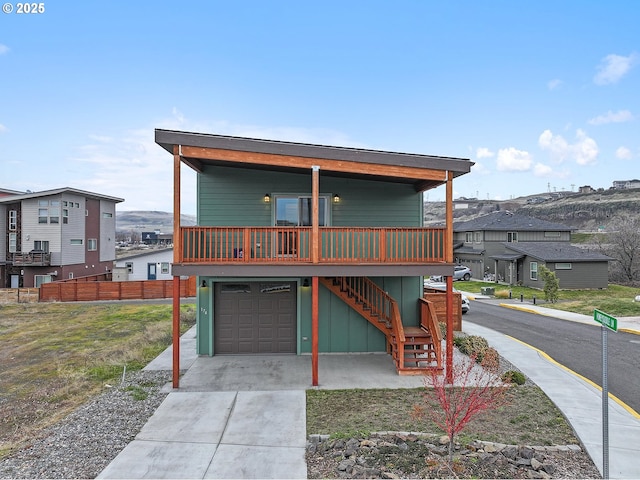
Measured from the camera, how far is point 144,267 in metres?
31.2

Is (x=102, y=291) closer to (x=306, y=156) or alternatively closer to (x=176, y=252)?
(x=176, y=252)

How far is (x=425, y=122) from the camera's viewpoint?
3900 cm

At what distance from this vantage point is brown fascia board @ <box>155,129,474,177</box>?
8367 mm

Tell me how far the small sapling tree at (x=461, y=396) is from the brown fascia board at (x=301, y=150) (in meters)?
4.50

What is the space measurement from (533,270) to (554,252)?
8.21 ft

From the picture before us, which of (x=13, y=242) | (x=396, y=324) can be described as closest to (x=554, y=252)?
(x=396, y=324)

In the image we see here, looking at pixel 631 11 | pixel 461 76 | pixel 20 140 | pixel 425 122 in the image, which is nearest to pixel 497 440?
pixel 631 11

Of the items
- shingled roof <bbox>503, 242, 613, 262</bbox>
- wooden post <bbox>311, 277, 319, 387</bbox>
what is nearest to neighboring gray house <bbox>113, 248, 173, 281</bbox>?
wooden post <bbox>311, 277, 319, 387</bbox>

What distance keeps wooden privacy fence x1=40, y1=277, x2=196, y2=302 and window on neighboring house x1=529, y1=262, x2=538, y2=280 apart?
2737cm

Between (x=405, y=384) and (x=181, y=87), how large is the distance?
25.2m

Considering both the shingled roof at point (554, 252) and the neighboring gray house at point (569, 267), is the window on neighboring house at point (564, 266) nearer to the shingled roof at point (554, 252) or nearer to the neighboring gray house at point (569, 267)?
the neighboring gray house at point (569, 267)

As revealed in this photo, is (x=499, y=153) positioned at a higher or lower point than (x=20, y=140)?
higher

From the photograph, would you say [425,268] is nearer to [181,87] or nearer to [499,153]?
[181,87]

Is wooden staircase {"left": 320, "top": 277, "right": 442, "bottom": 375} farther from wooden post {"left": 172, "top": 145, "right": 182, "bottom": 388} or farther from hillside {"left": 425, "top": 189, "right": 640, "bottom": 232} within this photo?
hillside {"left": 425, "top": 189, "right": 640, "bottom": 232}
